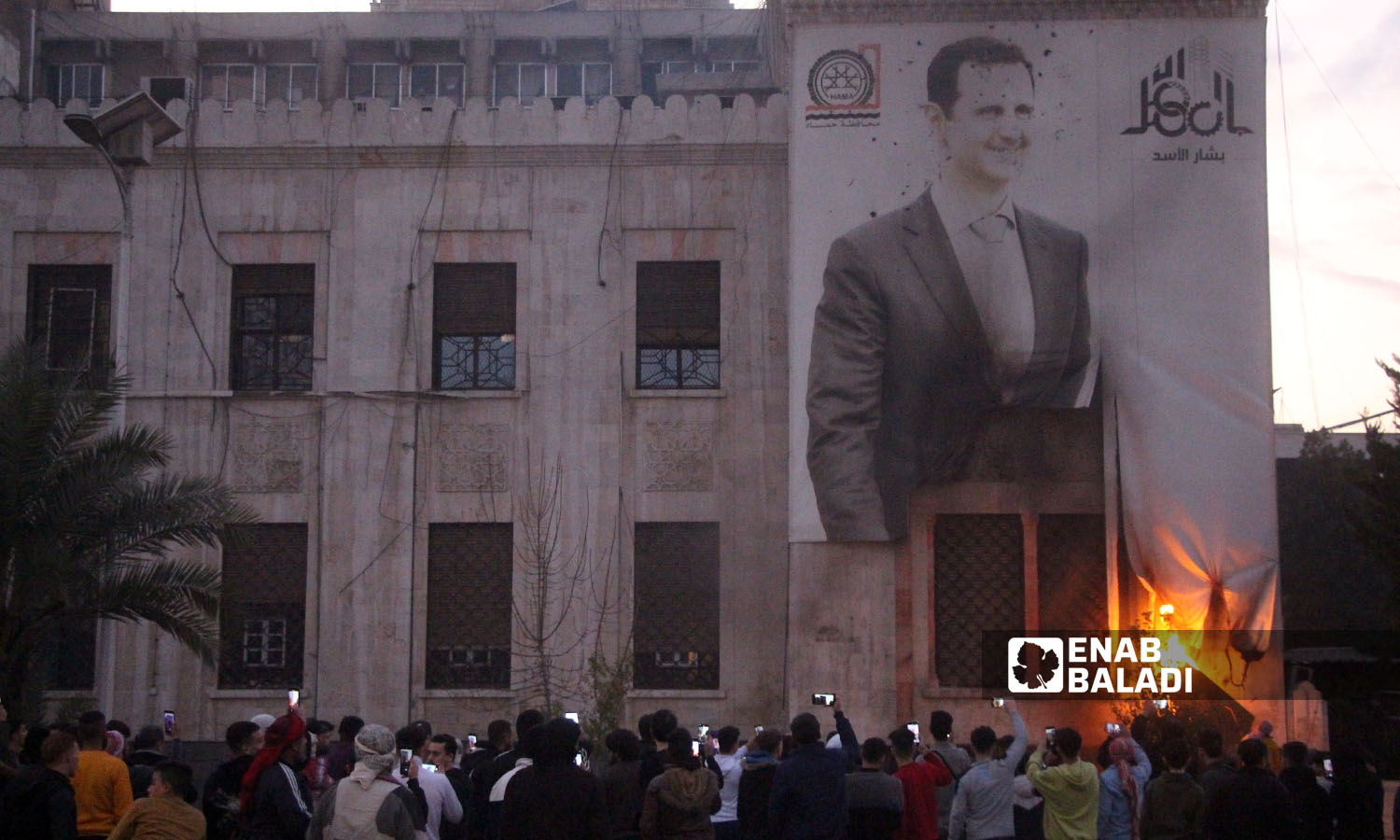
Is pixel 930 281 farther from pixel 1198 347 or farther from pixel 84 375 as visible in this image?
pixel 84 375

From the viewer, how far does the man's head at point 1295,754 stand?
10.3m

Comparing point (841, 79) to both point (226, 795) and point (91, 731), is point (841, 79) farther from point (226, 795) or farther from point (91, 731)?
point (226, 795)

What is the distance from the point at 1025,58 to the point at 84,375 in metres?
11.5

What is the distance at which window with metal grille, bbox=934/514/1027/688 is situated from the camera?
19359 millimetres

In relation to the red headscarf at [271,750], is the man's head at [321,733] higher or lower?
lower

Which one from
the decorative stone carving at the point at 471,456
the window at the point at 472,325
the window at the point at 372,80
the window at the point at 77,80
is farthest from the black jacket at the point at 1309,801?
the window at the point at 77,80

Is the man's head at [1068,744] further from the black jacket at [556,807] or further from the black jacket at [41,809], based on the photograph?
the black jacket at [41,809]

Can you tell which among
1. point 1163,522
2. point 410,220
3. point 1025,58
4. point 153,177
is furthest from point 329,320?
point 1163,522

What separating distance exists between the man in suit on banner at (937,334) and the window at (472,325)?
4.23 metres

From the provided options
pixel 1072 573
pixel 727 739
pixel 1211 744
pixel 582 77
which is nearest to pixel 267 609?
pixel 1072 573

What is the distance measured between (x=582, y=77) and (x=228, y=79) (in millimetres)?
8861

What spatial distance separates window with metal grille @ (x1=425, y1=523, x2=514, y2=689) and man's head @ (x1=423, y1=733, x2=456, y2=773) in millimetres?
9105

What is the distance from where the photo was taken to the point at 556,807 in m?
7.56

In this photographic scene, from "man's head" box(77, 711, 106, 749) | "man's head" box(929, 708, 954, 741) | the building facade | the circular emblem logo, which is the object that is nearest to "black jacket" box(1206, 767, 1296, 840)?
"man's head" box(929, 708, 954, 741)
